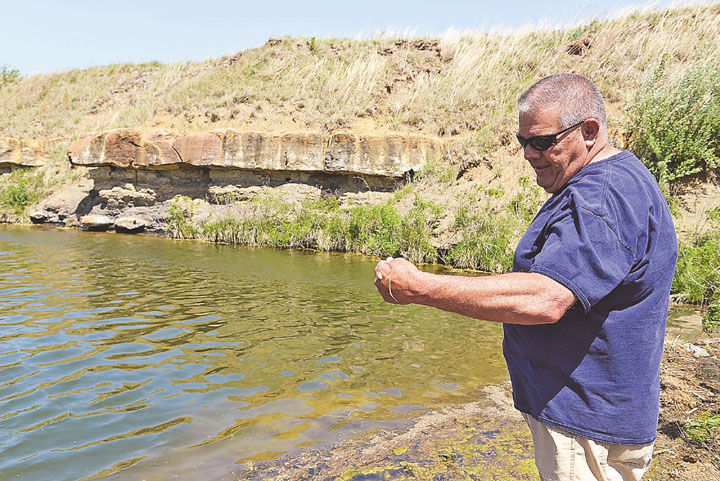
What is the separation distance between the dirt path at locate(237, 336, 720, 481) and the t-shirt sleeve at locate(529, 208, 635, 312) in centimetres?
241

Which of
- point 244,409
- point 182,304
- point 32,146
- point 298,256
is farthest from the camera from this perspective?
point 32,146

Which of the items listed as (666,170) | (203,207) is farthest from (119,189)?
(666,170)

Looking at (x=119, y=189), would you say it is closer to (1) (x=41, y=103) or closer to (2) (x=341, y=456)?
(1) (x=41, y=103)

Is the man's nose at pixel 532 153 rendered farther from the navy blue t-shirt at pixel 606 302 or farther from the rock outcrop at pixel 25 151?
the rock outcrop at pixel 25 151

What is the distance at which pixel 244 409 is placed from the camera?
15.6 ft

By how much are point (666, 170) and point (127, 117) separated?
23209 millimetres

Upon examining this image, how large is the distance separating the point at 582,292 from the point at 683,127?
14.3m

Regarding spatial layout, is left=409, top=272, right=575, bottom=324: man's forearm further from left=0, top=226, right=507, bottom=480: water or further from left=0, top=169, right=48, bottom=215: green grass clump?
left=0, top=169, right=48, bottom=215: green grass clump

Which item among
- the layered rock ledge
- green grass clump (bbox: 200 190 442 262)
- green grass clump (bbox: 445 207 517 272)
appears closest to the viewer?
green grass clump (bbox: 445 207 517 272)

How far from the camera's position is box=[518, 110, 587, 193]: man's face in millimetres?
1801

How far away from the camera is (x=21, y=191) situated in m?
25.2

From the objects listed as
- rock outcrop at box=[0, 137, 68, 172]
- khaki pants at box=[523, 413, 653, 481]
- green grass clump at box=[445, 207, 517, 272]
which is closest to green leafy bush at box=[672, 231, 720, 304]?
green grass clump at box=[445, 207, 517, 272]

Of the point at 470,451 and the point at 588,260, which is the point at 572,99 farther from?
the point at 470,451

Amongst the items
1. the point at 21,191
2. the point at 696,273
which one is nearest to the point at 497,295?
the point at 696,273
